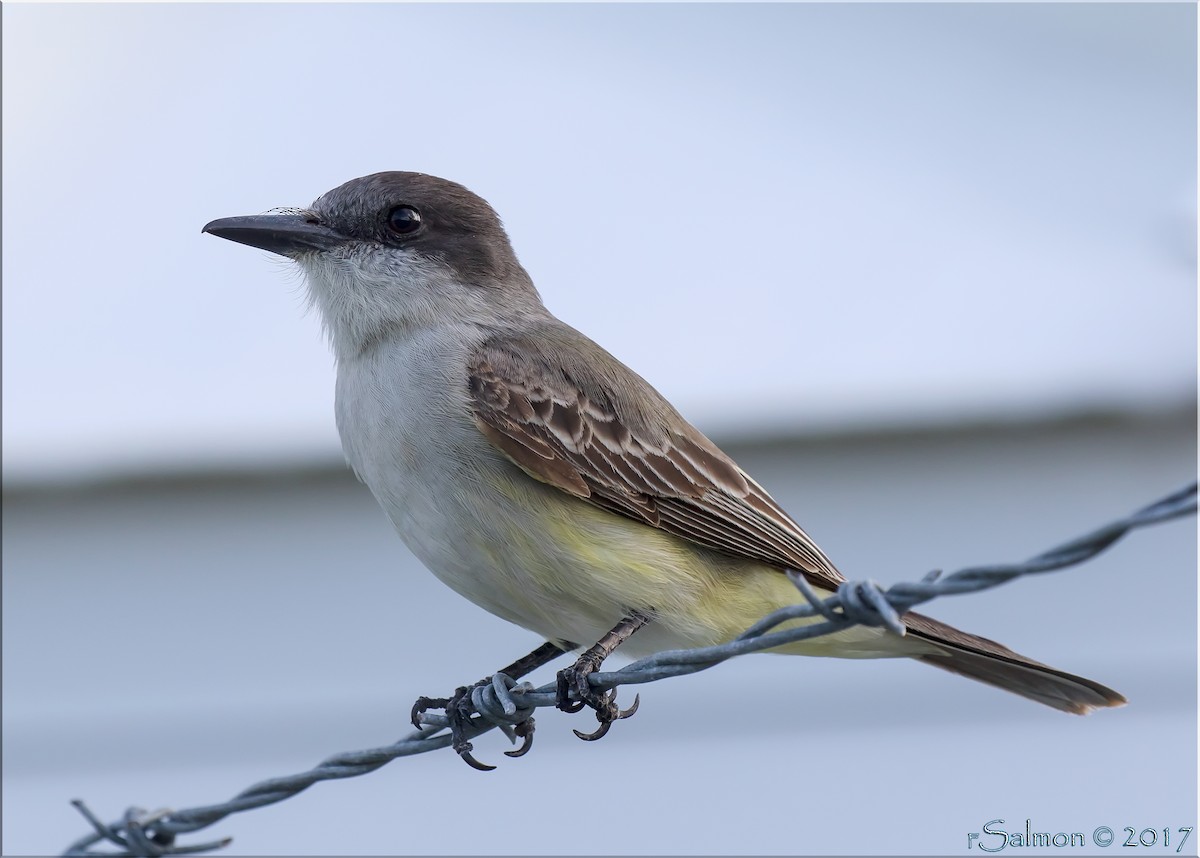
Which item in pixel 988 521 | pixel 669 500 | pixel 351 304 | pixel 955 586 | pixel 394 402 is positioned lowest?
pixel 955 586

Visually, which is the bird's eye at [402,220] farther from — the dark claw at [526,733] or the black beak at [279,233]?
the dark claw at [526,733]

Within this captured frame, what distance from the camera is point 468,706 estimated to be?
4.14m

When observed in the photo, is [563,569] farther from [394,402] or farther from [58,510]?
[58,510]

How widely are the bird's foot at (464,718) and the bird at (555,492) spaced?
0.01 meters

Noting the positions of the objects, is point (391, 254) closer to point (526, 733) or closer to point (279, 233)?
point (279, 233)

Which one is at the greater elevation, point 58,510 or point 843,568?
point 58,510

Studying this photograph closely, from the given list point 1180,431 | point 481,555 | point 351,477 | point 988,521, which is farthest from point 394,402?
point 1180,431

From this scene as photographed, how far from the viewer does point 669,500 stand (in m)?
4.32

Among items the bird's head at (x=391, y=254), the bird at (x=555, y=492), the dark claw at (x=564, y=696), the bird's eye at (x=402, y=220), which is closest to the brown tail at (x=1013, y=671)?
the bird at (x=555, y=492)

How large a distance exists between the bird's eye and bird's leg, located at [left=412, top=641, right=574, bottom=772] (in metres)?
1.68

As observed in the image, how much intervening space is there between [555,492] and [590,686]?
685 millimetres

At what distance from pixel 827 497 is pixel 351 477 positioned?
3168mm

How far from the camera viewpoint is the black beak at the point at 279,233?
4781mm

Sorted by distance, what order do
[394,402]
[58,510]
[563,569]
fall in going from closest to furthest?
[563,569] < [394,402] < [58,510]
